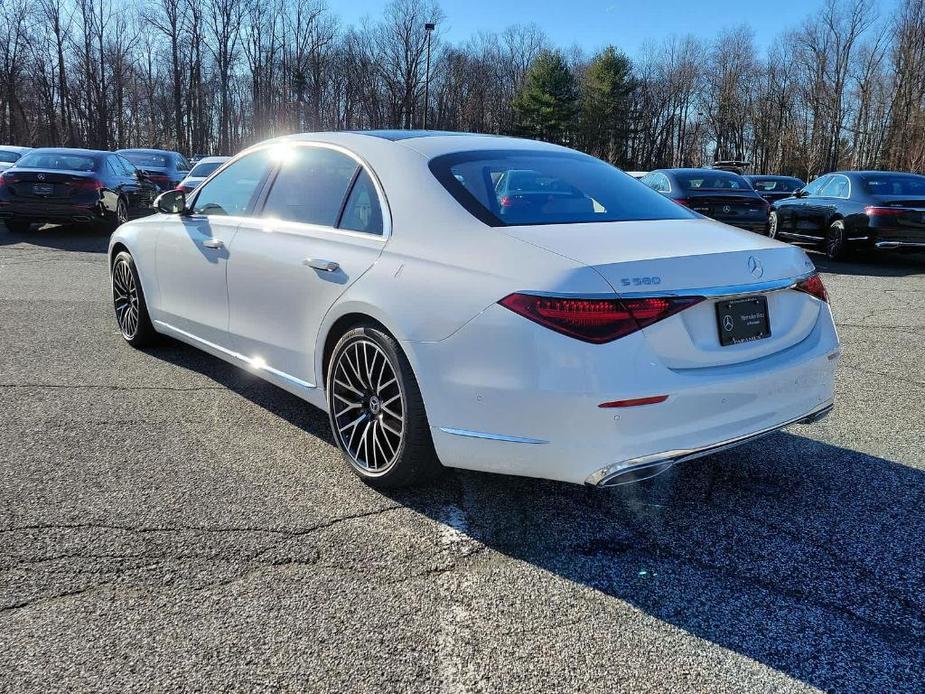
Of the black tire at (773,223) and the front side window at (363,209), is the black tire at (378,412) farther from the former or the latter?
the black tire at (773,223)

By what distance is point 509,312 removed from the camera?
8.61ft

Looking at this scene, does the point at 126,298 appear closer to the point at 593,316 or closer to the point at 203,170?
the point at 593,316

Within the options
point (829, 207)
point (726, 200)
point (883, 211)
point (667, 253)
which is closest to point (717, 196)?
point (726, 200)

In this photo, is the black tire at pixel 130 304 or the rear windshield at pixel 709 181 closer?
the black tire at pixel 130 304

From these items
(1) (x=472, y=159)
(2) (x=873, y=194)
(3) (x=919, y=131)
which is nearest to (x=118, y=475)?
(1) (x=472, y=159)

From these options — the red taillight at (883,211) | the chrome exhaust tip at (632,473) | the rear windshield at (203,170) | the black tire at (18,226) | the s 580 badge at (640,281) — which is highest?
the rear windshield at (203,170)

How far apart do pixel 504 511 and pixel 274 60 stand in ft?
223

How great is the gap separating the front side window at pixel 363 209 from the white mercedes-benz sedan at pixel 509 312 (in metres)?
0.01

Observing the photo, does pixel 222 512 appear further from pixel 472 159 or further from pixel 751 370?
pixel 751 370

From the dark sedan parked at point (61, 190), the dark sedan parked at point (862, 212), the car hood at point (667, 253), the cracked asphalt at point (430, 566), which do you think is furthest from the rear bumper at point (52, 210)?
the dark sedan parked at point (862, 212)

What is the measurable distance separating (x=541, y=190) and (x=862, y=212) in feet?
33.2

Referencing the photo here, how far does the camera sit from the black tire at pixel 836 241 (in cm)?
1187

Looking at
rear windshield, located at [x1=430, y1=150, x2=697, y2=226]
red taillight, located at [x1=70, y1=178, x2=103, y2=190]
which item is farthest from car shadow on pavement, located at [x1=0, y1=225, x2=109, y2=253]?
rear windshield, located at [x1=430, y1=150, x2=697, y2=226]

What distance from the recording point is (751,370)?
2.84 metres
